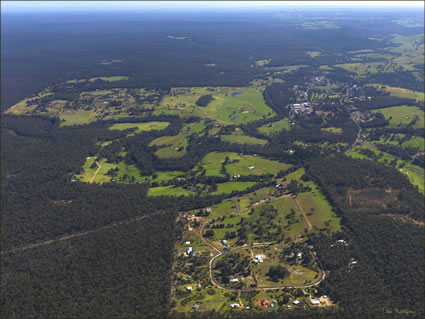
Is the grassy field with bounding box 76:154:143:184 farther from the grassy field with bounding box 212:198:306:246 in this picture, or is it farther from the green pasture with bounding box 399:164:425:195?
the green pasture with bounding box 399:164:425:195

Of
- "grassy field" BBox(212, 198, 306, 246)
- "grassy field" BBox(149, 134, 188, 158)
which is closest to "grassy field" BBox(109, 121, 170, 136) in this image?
"grassy field" BBox(149, 134, 188, 158)

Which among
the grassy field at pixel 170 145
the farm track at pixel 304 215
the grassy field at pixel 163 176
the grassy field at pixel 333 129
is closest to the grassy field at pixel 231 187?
the farm track at pixel 304 215

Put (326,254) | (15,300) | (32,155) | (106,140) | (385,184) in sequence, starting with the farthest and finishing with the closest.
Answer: (106,140)
(32,155)
(385,184)
(326,254)
(15,300)

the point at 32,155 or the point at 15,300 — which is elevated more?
the point at 32,155

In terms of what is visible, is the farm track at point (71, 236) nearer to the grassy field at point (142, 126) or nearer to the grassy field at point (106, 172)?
the grassy field at point (106, 172)

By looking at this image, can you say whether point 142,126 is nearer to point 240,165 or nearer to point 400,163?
point 240,165

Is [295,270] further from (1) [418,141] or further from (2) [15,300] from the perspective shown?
(1) [418,141]

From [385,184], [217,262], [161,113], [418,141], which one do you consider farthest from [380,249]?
[161,113]
